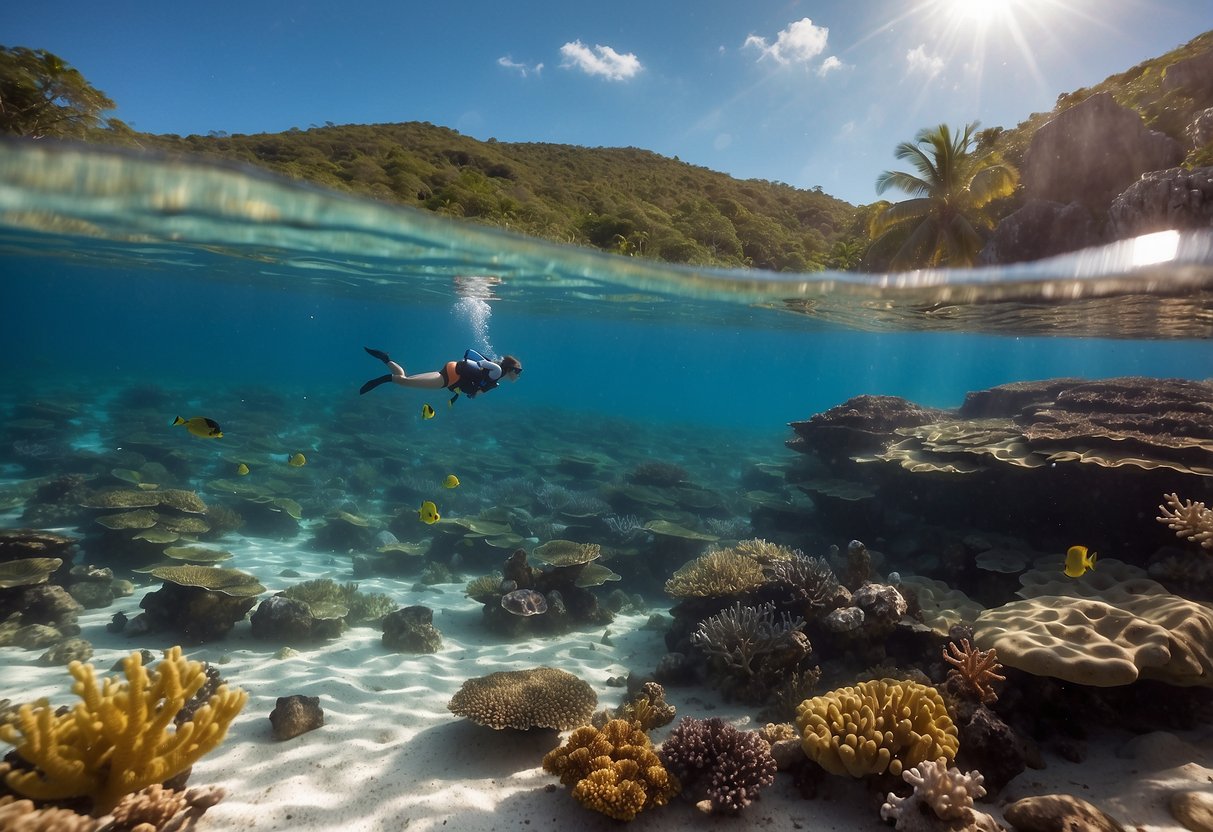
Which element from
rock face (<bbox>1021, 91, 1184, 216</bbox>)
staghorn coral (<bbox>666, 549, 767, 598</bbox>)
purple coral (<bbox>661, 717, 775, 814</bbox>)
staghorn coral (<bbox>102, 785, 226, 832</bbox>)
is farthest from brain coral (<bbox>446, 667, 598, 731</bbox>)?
rock face (<bbox>1021, 91, 1184, 216</bbox>)

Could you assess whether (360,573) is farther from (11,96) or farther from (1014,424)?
(1014,424)

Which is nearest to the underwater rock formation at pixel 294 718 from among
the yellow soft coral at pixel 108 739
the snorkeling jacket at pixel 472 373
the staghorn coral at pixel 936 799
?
the yellow soft coral at pixel 108 739

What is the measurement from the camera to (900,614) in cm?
627

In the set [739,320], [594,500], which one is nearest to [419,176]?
[594,500]

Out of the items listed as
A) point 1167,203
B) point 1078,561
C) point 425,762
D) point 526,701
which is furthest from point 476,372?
point 1167,203

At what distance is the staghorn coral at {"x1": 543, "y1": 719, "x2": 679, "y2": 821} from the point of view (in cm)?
415

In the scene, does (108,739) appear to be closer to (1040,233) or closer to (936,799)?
(936,799)

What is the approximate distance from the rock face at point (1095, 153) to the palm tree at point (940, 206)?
84 centimetres

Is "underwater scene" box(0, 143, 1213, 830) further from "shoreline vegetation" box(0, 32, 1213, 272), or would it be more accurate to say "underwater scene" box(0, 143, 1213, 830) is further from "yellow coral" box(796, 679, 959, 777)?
"shoreline vegetation" box(0, 32, 1213, 272)

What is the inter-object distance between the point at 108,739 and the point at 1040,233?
1630cm

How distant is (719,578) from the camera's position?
26.5ft

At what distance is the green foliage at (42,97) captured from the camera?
909 centimetres

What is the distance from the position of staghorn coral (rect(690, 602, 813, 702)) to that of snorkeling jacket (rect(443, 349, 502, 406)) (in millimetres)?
4253

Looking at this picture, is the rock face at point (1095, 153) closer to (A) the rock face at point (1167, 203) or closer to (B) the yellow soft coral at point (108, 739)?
(A) the rock face at point (1167, 203)
